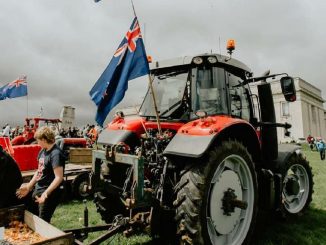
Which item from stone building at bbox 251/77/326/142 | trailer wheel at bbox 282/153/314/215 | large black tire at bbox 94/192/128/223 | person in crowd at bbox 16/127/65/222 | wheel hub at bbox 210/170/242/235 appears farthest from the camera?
stone building at bbox 251/77/326/142

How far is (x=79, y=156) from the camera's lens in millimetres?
8781

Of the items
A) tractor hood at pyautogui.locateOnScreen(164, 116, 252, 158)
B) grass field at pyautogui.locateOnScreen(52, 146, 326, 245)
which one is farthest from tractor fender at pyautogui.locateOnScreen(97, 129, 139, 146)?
grass field at pyautogui.locateOnScreen(52, 146, 326, 245)

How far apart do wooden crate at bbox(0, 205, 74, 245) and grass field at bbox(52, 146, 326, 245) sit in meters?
1.02

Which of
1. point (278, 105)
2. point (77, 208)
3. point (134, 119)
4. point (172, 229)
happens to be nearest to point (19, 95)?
point (77, 208)

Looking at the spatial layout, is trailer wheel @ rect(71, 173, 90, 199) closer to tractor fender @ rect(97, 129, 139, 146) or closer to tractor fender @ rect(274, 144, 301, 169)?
tractor fender @ rect(97, 129, 139, 146)

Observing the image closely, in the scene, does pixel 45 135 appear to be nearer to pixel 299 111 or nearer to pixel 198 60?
pixel 198 60

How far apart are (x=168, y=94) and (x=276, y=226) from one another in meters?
2.87

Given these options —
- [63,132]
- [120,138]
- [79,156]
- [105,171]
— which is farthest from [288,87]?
[63,132]

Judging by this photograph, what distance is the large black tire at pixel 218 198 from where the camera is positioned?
10.6 ft

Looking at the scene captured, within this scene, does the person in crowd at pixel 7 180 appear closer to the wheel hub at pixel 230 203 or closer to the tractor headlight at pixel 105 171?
the tractor headlight at pixel 105 171

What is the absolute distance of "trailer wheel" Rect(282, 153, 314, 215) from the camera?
547 cm

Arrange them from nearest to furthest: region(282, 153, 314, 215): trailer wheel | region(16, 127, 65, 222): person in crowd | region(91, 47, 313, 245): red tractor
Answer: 1. region(91, 47, 313, 245): red tractor
2. region(16, 127, 65, 222): person in crowd
3. region(282, 153, 314, 215): trailer wheel

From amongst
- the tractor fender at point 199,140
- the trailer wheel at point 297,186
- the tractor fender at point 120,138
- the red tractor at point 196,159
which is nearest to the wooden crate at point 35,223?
the red tractor at point 196,159

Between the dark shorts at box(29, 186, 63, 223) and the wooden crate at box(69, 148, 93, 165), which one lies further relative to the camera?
the wooden crate at box(69, 148, 93, 165)
